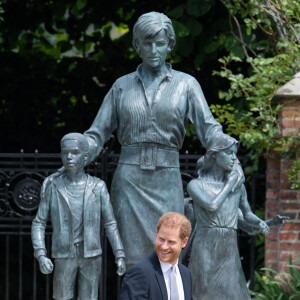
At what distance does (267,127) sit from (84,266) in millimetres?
2681

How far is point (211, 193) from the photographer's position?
5.63 m

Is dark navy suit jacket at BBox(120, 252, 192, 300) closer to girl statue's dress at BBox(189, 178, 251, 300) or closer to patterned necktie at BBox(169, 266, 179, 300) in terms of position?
patterned necktie at BBox(169, 266, 179, 300)

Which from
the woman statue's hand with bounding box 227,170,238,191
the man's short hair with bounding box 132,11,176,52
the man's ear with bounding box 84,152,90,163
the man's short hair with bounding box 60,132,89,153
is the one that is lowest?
the woman statue's hand with bounding box 227,170,238,191

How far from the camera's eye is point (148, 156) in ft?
18.5

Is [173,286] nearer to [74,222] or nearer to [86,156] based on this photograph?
[74,222]

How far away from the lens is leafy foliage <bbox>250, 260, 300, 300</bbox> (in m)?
7.31

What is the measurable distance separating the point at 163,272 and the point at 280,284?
11.4 ft

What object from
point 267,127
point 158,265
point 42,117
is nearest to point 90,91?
point 42,117

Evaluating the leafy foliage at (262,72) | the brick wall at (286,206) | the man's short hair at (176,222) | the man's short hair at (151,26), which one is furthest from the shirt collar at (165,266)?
the brick wall at (286,206)

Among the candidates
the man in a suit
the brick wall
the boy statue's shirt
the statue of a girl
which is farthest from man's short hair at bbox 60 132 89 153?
the brick wall

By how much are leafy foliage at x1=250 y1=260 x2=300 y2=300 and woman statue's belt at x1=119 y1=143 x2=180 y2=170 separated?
83.2 inches

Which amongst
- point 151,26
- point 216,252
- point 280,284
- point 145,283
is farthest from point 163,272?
point 280,284

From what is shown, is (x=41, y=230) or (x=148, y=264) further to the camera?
(x=41, y=230)

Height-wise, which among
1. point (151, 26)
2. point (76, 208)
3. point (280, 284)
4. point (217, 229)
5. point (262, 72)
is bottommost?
point (280, 284)
